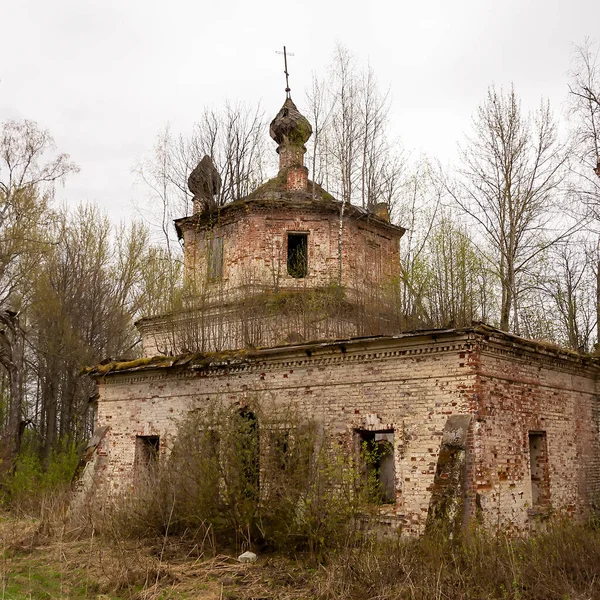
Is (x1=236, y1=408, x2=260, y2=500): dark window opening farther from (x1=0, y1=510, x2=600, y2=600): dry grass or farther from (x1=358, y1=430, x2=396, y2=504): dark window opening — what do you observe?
(x1=358, y1=430, x2=396, y2=504): dark window opening

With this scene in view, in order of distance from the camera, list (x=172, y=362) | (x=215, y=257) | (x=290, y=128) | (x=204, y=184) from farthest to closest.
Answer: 1. (x=204, y=184)
2. (x=290, y=128)
3. (x=215, y=257)
4. (x=172, y=362)

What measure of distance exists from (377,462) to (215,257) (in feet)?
24.9

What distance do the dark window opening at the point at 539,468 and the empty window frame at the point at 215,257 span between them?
923 cm

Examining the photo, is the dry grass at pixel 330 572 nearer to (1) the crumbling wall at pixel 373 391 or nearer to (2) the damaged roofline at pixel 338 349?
(1) the crumbling wall at pixel 373 391

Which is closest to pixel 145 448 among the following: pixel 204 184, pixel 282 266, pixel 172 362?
pixel 172 362

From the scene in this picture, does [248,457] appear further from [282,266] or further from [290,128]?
[290,128]

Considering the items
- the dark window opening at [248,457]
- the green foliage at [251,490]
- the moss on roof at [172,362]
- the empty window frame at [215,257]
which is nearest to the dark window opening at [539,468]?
the green foliage at [251,490]

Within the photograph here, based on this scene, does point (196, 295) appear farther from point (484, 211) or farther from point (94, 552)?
point (484, 211)

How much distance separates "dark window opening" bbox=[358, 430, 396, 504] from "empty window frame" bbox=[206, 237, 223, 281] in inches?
267

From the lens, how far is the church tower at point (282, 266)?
14914mm

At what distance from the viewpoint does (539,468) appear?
37.7 ft

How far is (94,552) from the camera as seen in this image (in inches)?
372

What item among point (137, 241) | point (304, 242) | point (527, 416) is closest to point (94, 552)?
point (527, 416)

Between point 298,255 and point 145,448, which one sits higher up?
point 298,255
